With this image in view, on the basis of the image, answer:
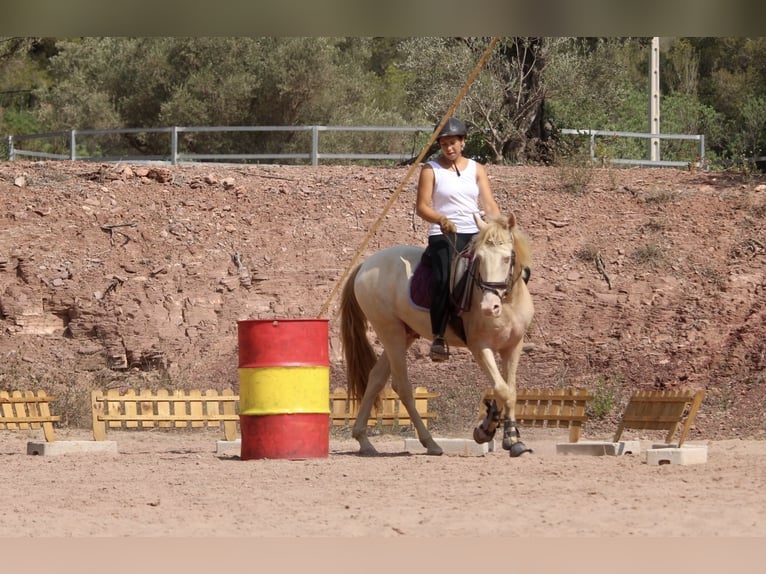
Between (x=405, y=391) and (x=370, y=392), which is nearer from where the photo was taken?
(x=405, y=391)

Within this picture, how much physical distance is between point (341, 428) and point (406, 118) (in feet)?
86.7

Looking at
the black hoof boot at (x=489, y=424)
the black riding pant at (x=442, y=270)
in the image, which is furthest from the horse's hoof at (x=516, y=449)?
the black riding pant at (x=442, y=270)

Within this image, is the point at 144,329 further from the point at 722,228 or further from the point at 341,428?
the point at 722,228

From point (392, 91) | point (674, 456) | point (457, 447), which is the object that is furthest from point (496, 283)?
point (392, 91)

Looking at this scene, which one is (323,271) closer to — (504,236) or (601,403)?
(601,403)

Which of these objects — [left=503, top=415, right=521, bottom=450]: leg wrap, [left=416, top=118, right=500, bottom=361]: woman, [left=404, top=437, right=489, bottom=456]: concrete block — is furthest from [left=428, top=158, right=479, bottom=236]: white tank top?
[left=404, top=437, right=489, bottom=456]: concrete block

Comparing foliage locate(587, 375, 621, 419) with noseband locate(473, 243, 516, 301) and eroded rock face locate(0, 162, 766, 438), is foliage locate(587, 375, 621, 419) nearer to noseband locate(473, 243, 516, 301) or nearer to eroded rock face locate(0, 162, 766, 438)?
eroded rock face locate(0, 162, 766, 438)

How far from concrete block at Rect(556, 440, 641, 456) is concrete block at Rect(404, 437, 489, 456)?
741mm

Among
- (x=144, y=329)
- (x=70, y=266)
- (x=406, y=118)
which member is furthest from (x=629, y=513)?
(x=406, y=118)

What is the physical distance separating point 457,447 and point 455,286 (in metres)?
2.14

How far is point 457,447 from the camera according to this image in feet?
42.3

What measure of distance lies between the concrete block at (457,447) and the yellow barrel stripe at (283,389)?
1712 mm

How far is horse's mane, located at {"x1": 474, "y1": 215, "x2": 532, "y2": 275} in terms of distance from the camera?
10.9 metres

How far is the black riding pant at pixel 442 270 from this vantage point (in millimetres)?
11555
